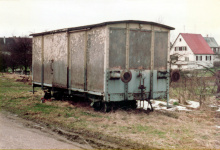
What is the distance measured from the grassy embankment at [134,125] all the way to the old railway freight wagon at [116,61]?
774 millimetres

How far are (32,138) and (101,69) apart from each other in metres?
3.45

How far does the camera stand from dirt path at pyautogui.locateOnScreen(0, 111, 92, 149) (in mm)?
5773

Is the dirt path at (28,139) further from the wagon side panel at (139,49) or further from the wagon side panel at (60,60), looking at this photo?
the wagon side panel at (139,49)

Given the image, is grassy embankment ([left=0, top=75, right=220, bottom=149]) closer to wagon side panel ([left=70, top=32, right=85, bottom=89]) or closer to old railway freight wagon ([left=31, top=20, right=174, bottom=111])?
old railway freight wagon ([left=31, top=20, right=174, bottom=111])

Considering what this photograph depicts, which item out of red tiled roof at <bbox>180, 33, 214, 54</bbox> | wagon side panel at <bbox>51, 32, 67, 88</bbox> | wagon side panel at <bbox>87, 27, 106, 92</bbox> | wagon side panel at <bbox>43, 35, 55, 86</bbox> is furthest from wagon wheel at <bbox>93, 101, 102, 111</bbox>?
red tiled roof at <bbox>180, 33, 214, 54</bbox>

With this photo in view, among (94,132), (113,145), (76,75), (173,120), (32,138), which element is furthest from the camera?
(76,75)

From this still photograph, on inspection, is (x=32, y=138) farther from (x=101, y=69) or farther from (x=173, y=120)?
(x=173, y=120)

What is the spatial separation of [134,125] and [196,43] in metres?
45.4

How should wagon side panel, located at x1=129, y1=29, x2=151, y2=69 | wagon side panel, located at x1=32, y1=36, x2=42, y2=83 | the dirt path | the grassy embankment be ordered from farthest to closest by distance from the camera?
1. wagon side panel, located at x1=32, y1=36, x2=42, y2=83
2. wagon side panel, located at x1=129, y1=29, x2=151, y2=69
3. the grassy embankment
4. the dirt path

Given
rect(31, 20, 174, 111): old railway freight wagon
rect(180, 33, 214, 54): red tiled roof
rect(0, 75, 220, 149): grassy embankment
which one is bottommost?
rect(0, 75, 220, 149): grassy embankment

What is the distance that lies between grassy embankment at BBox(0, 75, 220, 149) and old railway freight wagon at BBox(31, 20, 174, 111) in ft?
2.54

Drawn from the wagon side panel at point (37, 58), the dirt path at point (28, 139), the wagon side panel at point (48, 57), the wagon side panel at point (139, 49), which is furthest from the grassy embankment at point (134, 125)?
the wagon side panel at point (37, 58)

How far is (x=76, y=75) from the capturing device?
1048 cm

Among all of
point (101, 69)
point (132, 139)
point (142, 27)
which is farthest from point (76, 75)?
point (132, 139)
